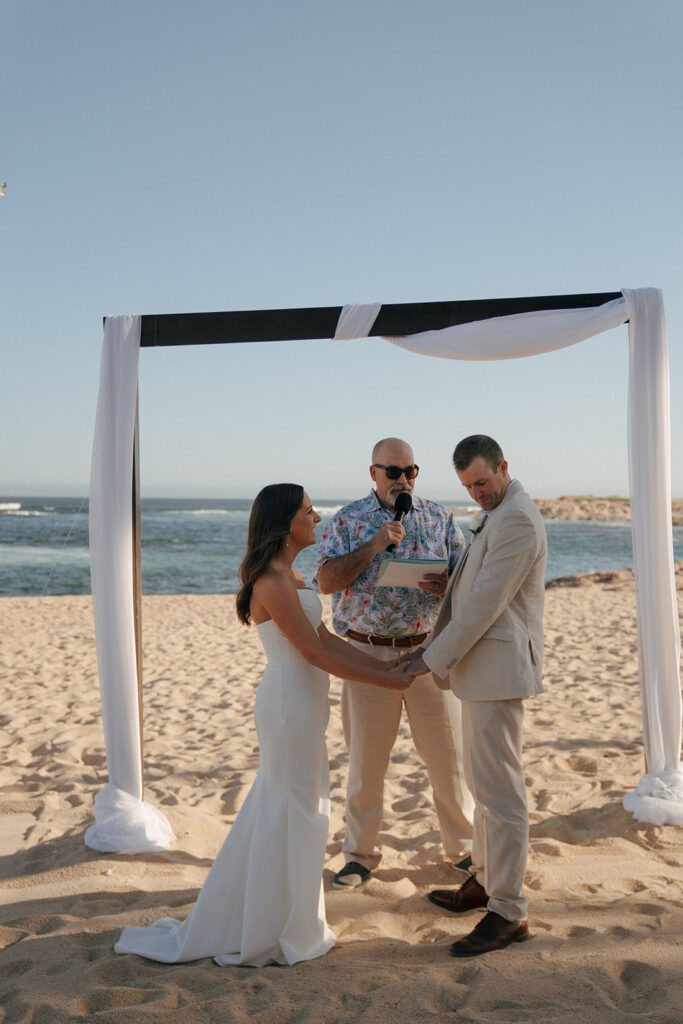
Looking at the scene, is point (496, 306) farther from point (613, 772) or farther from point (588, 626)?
A: point (588, 626)

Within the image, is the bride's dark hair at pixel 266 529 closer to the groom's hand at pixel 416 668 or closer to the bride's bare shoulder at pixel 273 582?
the bride's bare shoulder at pixel 273 582

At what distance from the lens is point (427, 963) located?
2686mm

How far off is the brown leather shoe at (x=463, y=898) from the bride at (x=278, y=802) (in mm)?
594

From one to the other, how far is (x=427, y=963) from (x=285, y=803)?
70 centimetres

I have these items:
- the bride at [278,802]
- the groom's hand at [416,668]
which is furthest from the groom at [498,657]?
the bride at [278,802]

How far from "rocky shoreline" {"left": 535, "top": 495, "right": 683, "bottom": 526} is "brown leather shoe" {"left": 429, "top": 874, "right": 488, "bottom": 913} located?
55594 mm

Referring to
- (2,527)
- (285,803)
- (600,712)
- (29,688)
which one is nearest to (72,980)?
(285,803)

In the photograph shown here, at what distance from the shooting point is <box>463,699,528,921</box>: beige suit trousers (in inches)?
113

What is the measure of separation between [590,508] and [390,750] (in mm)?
61787


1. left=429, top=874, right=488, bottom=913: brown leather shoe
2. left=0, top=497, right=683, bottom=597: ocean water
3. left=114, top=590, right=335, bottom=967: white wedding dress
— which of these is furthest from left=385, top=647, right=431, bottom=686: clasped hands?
left=0, top=497, right=683, bottom=597: ocean water

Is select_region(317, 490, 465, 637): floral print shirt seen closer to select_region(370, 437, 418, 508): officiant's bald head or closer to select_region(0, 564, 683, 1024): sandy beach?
select_region(370, 437, 418, 508): officiant's bald head

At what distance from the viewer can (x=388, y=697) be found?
3666 millimetres

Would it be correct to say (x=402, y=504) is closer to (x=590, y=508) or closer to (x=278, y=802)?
(x=278, y=802)

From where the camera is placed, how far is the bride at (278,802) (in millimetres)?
2748
